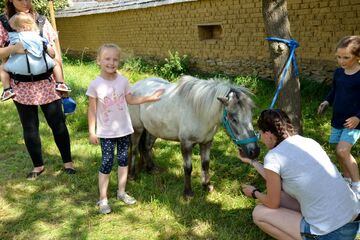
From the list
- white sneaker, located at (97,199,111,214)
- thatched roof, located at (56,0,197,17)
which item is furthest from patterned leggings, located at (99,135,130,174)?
thatched roof, located at (56,0,197,17)

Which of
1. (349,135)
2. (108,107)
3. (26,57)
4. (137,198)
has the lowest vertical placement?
(137,198)

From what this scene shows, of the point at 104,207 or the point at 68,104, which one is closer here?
the point at 104,207

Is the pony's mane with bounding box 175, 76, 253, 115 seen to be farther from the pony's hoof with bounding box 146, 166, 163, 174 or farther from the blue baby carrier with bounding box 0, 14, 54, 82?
the blue baby carrier with bounding box 0, 14, 54, 82

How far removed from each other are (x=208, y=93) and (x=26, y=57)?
6.40 ft

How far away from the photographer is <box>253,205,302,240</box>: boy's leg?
266 centimetres

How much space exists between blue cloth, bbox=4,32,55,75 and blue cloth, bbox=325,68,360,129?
9.96 ft

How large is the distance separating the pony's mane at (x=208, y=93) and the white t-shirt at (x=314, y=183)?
0.81 meters

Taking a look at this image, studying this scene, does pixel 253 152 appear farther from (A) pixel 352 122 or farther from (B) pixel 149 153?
(B) pixel 149 153

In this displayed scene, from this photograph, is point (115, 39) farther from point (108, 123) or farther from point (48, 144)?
point (108, 123)

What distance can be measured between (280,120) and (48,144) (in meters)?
4.08

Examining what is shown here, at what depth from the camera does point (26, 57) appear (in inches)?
149

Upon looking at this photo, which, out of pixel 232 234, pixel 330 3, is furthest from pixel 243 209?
pixel 330 3

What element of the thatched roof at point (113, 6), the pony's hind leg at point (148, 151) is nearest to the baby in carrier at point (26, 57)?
the pony's hind leg at point (148, 151)

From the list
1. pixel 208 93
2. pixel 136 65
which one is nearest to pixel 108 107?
pixel 208 93
